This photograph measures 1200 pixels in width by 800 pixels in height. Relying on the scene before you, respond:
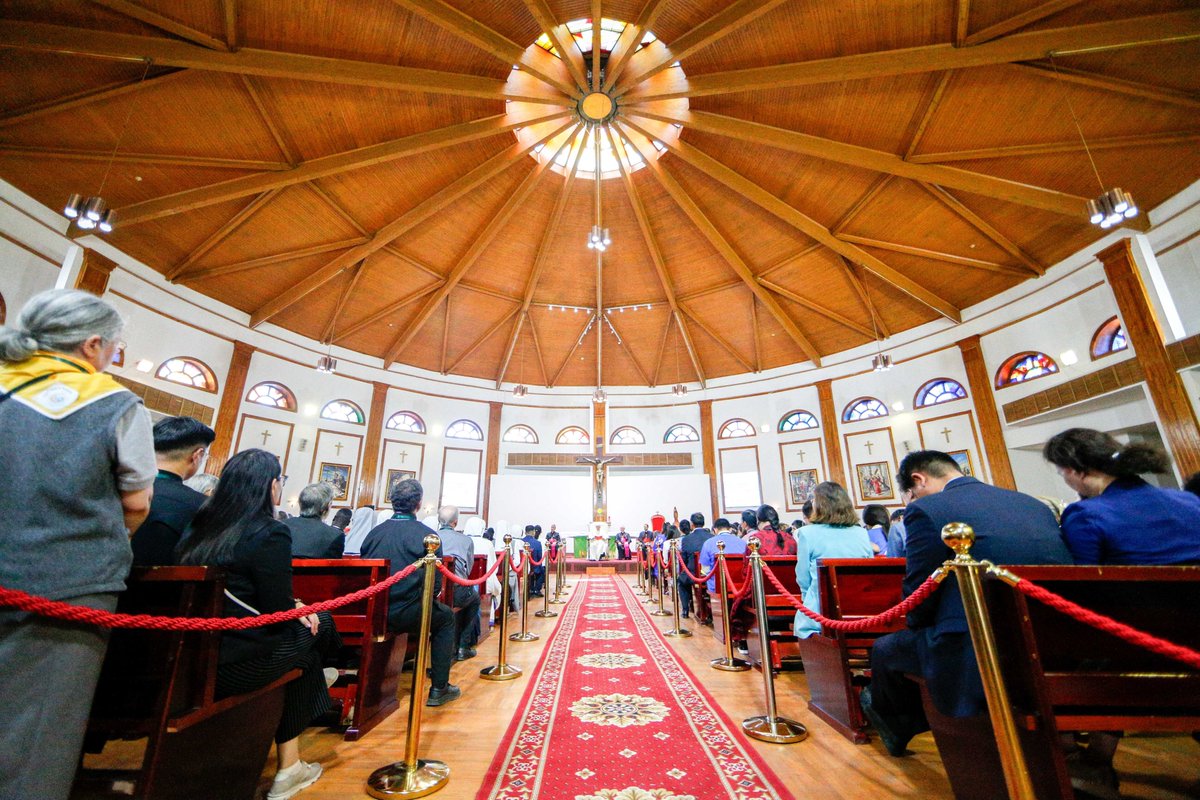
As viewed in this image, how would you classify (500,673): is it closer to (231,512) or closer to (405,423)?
(231,512)

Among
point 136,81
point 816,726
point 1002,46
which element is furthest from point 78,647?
point 1002,46

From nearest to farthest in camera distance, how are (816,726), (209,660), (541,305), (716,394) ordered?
(209,660) < (816,726) < (541,305) < (716,394)

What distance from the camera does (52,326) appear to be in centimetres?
139

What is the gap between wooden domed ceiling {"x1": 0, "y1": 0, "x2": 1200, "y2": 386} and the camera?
6621mm

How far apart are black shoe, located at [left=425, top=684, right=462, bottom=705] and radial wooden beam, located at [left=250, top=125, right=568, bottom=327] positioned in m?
9.65

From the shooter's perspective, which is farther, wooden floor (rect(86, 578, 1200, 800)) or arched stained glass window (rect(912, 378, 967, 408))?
arched stained glass window (rect(912, 378, 967, 408))

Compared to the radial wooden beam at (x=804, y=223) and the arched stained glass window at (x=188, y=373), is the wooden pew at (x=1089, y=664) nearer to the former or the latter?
the radial wooden beam at (x=804, y=223)

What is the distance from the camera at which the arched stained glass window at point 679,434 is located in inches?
676

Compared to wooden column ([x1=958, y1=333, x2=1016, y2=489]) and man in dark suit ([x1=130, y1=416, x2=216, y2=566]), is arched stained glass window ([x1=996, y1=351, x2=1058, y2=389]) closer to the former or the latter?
wooden column ([x1=958, y1=333, x2=1016, y2=489])

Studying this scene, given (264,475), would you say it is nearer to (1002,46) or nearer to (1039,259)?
(1002,46)

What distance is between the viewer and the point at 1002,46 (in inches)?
256

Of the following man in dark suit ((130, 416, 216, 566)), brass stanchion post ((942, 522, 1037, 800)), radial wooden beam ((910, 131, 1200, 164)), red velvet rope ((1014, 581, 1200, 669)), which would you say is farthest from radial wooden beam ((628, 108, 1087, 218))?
man in dark suit ((130, 416, 216, 566))

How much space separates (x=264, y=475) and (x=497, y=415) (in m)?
15.1

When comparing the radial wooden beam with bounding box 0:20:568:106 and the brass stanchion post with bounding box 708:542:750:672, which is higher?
the radial wooden beam with bounding box 0:20:568:106
